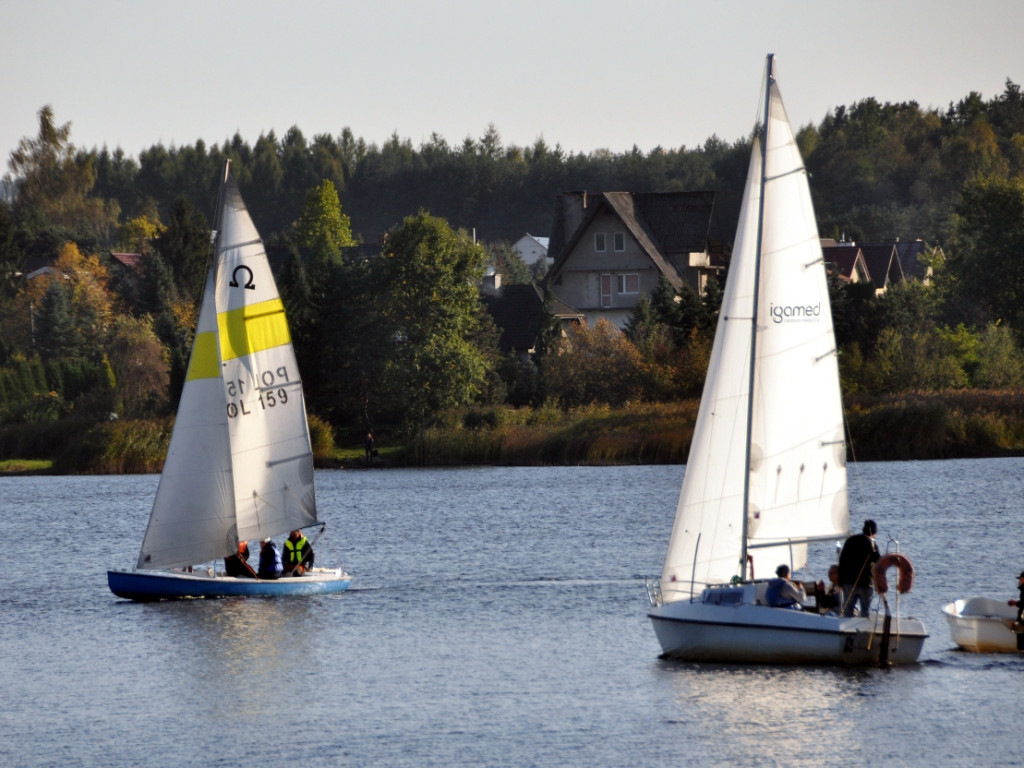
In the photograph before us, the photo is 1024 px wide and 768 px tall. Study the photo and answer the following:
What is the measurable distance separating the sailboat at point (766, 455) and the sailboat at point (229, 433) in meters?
12.0

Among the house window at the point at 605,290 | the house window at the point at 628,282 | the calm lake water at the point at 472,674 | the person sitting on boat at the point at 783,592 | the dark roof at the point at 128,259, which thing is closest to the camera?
the calm lake water at the point at 472,674

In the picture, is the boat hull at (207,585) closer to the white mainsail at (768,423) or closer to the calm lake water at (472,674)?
the calm lake water at (472,674)

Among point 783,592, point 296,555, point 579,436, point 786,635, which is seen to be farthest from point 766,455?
point 579,436

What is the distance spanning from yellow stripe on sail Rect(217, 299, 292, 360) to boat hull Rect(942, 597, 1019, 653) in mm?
14841

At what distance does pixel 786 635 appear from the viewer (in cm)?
2336

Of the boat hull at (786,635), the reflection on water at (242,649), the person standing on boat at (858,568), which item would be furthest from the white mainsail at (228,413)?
the person standing on boat at (858,568)

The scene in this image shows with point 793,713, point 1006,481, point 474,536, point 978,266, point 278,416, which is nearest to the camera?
point 793,713

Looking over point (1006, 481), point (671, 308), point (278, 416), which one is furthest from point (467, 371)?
point (278, 416)

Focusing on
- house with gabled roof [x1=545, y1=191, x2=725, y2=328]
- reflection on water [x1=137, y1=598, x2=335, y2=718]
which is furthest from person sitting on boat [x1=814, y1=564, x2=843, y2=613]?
house with gabled roof [x1=545, y1=191, x2=725, y2=328]

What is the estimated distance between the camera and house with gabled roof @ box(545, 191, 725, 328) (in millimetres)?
94375

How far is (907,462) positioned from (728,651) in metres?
43.5

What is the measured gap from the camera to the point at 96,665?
28.2 metres

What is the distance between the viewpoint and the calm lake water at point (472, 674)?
21.3m

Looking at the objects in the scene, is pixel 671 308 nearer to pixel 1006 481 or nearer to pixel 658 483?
pixel 658 483
